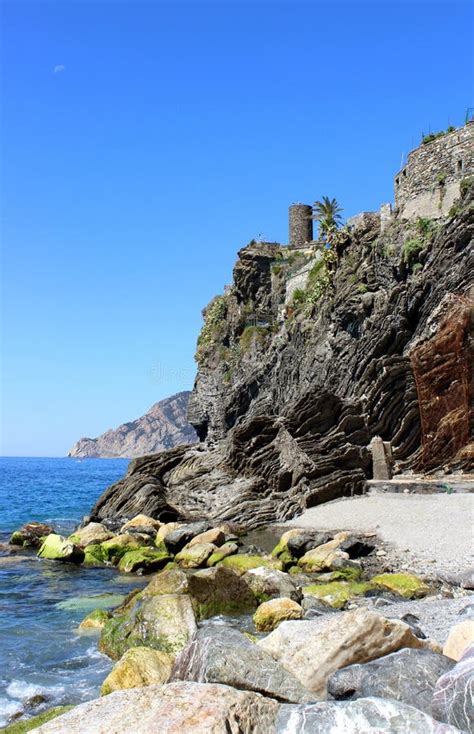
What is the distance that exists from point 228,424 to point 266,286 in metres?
14.3

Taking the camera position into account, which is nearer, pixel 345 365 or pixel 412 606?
pixel 412 606

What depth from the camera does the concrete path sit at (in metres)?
19.3

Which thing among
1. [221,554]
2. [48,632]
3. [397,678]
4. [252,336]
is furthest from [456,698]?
[252,336]

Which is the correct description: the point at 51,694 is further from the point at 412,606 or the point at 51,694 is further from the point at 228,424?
the point at 228,424

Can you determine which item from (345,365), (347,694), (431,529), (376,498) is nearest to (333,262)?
(345,365)

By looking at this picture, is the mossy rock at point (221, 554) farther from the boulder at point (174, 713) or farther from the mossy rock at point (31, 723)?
the boulder at point (174, 713)

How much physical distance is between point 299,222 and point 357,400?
40.4 meters

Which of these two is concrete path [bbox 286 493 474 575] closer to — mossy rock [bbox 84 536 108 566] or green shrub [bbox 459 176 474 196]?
mossy rock [bbox 84 536 108 566]

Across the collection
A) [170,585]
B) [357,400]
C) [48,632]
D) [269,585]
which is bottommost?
[48,632]

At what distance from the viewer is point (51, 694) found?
37.1 ft

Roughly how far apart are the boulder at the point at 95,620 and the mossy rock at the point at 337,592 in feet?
16.0

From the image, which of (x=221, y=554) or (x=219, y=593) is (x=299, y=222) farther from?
(x=219, y=593)

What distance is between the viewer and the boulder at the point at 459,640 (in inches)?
326

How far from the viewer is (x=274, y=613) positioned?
14.1 m
